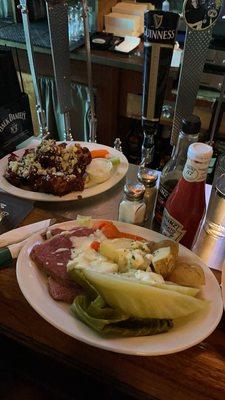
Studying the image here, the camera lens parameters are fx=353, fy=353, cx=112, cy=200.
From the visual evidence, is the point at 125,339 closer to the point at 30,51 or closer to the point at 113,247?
the point at 113,247

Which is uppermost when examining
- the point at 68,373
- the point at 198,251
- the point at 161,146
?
the point at 198,251

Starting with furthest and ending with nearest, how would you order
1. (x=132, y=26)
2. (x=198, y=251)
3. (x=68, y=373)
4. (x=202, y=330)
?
(x=132, y=26) → (x=68, y=373) → (x=198, y=251) → (x=202, y=330)

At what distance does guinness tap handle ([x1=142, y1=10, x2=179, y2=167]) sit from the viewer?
2.09 ft

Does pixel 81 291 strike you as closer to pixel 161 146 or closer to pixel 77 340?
pixel 77 340

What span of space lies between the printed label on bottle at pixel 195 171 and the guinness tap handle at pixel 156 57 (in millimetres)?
188

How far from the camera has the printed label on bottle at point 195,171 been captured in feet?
2.04

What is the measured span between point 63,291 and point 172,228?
255 millimetres

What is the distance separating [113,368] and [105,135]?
165 centimetres

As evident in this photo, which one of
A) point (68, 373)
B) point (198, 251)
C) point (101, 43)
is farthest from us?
point (101, 43)

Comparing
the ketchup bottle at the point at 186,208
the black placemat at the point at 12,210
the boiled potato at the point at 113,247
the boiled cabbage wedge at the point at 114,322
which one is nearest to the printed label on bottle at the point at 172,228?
the ketchup bottle at the point at 186,208

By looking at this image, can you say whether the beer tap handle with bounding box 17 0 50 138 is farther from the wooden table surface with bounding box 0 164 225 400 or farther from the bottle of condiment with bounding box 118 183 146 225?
the wooden table surface with bounding box 0 164 225 400

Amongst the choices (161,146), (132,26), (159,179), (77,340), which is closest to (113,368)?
(77,340)

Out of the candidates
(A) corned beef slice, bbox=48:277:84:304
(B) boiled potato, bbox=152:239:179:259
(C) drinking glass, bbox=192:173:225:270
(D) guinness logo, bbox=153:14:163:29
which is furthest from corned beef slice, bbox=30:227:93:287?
(D) guinness logo, bbox=153:14:163:29

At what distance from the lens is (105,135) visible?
6.79ft
